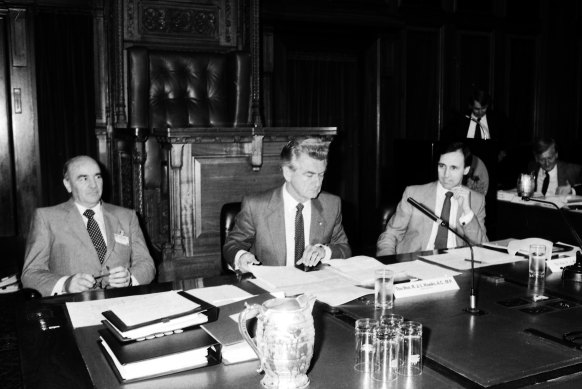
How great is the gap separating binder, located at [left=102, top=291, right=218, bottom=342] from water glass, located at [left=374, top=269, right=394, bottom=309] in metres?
0.55

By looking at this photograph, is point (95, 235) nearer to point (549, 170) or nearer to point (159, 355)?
point (159, 355)

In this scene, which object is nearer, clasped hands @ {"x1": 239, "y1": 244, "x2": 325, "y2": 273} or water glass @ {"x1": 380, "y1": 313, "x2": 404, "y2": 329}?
water glass @ {"x1": 380, "y1": 313, "x2": 404, "y2": 329}

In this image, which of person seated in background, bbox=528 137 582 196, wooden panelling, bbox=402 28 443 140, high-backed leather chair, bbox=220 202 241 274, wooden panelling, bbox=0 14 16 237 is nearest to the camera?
high-backed leather chair, bbox=220 202 241 274

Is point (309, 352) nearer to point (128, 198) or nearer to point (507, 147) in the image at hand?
point (128, 198)

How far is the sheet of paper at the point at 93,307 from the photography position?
1.76 meters

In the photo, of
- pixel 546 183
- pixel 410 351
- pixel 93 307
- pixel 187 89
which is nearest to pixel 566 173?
pixel 546 183

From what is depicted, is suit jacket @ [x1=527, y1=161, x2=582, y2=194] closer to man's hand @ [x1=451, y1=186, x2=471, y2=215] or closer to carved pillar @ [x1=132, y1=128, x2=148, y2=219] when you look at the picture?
man's hand @ [x1=451, y1=186, x2=471, y2=215]

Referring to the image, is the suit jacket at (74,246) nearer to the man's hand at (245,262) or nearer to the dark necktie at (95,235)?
the dark necktie at (95,235)

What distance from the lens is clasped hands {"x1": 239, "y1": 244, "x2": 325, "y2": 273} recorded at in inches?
94.8

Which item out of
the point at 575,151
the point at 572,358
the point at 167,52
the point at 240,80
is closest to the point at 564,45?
the point at 575,151

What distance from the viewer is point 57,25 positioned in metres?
5.53

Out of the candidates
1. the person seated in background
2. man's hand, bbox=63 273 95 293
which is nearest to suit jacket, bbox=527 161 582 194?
the person seated in background

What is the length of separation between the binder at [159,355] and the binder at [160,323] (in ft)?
0.06

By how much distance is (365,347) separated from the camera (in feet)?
4.77
